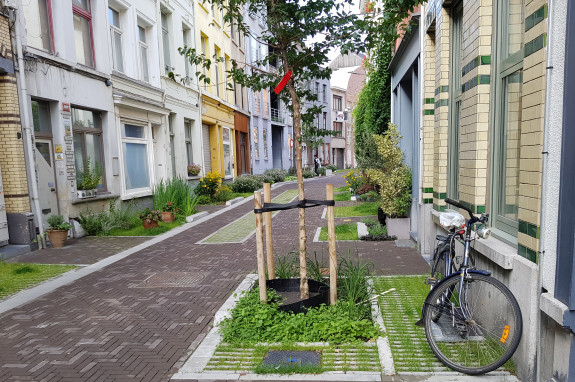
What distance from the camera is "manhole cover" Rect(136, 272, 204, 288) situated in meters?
6.00

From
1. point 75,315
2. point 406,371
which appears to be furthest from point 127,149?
point 406,371

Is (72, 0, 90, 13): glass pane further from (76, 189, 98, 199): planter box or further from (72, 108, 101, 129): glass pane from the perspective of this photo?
(76, 189, 98, 199): planter box

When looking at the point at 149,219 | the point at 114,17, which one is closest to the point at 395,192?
the point at 149,219

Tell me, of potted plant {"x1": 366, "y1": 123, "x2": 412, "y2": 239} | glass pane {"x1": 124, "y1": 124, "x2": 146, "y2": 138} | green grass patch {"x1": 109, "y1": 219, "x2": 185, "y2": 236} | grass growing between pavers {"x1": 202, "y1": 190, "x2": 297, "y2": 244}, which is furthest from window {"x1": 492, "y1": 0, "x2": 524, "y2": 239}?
glass pane {"x1": 124, "y1": 124, "x2": 146, "y2": 138}

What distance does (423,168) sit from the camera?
6.95 metres

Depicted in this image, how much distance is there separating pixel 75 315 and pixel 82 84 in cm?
712

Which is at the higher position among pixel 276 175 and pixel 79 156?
pixel 79 156

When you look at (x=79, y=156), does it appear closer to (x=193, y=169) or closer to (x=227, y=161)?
(x=193, y=169)

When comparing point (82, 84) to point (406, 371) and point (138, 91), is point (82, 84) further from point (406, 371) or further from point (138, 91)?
point (406, 371)

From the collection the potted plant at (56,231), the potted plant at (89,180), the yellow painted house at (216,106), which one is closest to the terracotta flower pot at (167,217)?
the potted plant at (89,180)

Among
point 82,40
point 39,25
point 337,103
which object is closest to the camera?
point 39,25

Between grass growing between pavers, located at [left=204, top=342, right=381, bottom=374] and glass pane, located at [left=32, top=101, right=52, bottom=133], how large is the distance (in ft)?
25.3

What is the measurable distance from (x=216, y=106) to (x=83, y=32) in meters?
9.07

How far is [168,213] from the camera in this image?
11.7 m
